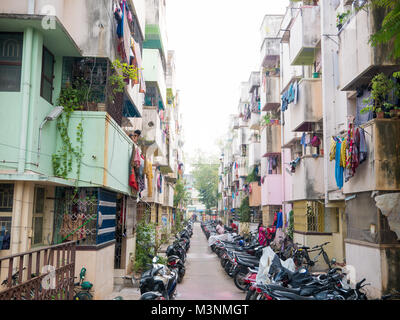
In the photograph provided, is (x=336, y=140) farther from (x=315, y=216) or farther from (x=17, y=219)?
(x=17, y=219)

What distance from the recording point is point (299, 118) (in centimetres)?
1506

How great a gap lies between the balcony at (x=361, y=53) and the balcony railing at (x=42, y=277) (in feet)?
25.0

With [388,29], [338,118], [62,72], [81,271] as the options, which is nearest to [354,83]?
[338,118]

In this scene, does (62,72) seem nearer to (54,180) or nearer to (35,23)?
(35,23)

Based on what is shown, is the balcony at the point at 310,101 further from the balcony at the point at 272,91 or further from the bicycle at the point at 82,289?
the bicycle at the point at 82,289

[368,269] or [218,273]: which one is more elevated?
[368,269]

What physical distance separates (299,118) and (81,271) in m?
9.75

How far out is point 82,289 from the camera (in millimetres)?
8484

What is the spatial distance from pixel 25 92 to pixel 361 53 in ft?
24.9

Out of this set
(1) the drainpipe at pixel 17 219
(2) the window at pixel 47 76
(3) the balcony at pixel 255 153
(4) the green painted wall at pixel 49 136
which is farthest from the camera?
(3) the balcony at pixel 255 153

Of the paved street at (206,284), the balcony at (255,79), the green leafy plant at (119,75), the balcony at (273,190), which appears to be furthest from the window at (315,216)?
the balcony at (255,79)

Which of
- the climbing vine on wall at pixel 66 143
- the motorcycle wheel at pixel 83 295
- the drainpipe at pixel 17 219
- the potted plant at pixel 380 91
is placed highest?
the potted plant at pixel 380 91

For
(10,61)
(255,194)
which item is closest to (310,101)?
(10,61)

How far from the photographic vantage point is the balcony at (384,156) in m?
9.07
